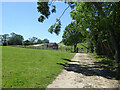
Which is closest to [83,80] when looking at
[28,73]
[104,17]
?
[28,73]

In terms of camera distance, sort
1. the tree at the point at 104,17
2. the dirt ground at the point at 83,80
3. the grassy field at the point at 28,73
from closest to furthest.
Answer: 1. the grassy field at the point at 28,73
2. the dirt ground at the point at 83,80
3. the tree at the point at 104,17

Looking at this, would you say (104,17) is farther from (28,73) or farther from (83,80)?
(28,73)

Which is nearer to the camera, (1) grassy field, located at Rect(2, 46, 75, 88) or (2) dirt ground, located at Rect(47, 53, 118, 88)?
(1) grassy field, located at Rect(2, 46, 75, 88)

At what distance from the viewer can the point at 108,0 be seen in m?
10.0

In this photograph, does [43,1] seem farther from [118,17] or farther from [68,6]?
[118,17]

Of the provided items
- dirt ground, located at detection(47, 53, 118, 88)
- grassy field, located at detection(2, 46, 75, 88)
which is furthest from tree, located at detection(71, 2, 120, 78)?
grassy field, located at detection(2, 46, 75, 88)

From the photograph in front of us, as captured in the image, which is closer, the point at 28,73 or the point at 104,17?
the point at 28,73

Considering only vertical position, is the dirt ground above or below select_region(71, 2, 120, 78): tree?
below

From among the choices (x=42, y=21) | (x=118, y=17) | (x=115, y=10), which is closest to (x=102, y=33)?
(x=118, y=17)

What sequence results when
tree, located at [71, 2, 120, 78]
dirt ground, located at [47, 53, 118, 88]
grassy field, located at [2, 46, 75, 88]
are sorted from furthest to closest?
tree, located at [71, 2, 120, 78] → dirt ground, located at [47, 53, 118, 88] → grassy field, located at [2, 46, 75, 88]

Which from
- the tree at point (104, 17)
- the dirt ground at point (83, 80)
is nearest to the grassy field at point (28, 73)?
the dirt ground at point (83, 80)

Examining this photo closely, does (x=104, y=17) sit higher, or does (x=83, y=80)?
(x=104, y=17)

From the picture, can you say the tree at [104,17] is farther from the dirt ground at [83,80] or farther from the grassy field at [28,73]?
the grassy field at [28,73]

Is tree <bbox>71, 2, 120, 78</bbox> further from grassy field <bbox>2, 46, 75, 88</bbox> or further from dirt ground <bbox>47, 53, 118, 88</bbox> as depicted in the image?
grassy field <bbox>2, 46, 75, 88</bbox>
